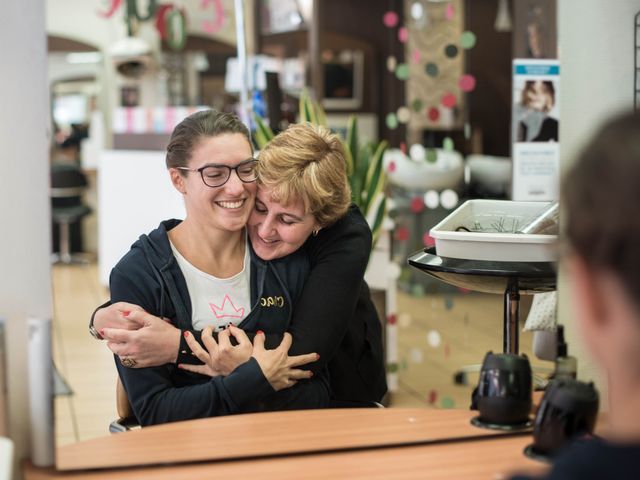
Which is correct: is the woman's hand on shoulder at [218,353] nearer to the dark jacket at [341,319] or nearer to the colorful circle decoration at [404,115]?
the dark jacket at [341,319]

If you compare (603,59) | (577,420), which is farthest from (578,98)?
(577,420)

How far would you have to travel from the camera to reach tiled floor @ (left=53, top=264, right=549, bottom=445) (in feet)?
5.19

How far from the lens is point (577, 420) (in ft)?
4.85

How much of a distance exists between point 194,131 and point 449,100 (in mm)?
1391

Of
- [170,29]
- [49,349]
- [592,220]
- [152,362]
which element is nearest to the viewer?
[592,220]

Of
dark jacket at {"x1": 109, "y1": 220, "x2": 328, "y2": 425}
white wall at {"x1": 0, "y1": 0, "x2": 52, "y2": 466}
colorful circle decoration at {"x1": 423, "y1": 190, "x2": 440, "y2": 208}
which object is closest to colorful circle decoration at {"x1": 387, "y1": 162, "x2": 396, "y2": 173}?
colorful circle decoration at {"x1": 423, "y1": 190, "x2": 440, "y2": 208}

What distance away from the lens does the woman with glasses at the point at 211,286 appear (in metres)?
1.83

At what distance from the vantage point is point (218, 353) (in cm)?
189

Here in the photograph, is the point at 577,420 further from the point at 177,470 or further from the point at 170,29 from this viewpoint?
the point at 170,29

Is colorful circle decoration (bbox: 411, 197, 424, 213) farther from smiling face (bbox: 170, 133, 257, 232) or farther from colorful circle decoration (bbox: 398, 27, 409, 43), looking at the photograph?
colorful circle decoration (bbox: 398, 27, 409, 43)

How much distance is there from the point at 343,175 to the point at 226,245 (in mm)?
339

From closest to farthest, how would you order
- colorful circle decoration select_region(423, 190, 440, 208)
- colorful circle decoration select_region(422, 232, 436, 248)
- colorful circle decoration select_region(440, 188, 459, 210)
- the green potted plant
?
colorful circle decoration select_region(422, 232, 436, 248)
colorful circle decoration select_region(440, 188, 459, 210)
colorful circle decoration select_region(423, 190, 440, 208)
the green potted plant

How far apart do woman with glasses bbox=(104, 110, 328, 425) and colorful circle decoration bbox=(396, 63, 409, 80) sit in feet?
6.51

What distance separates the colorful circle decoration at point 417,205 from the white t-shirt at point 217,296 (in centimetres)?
85
